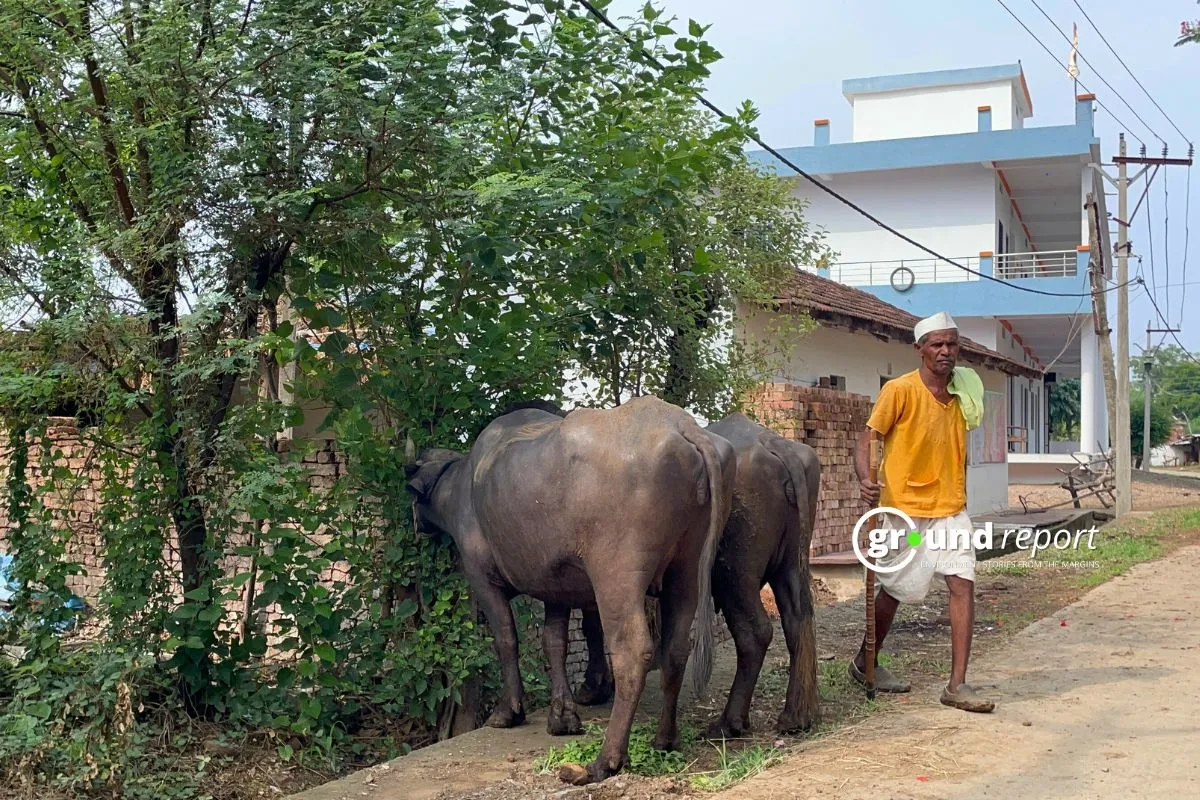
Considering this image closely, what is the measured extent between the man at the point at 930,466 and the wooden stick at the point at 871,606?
3 cm

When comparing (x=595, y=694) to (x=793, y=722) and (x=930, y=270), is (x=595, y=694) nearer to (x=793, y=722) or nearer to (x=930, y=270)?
(x=793, y=722)

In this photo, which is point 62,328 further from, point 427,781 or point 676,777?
point 676,777

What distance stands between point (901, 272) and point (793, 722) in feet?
74.6

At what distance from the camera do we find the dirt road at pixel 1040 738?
4.64 metres

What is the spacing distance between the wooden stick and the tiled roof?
6.10 m

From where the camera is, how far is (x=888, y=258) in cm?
2856

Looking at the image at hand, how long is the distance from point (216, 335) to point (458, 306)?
136 centimetres

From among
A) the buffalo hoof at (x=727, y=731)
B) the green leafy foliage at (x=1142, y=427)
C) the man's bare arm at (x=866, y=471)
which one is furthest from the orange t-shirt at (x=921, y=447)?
the green leafy foliage at (x=1142, y=427)

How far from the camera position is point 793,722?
19.3 feet

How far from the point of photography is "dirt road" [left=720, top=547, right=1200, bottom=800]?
464 cm

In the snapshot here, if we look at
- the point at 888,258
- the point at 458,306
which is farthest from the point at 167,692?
the point at 888,258

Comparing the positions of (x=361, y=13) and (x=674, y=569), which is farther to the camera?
(x=361, y=13)

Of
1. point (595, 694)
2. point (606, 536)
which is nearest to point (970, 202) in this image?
point (595, 694)

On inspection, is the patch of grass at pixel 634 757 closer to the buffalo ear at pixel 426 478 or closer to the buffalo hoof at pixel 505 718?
the buffalo hoof at pixel 505 718
